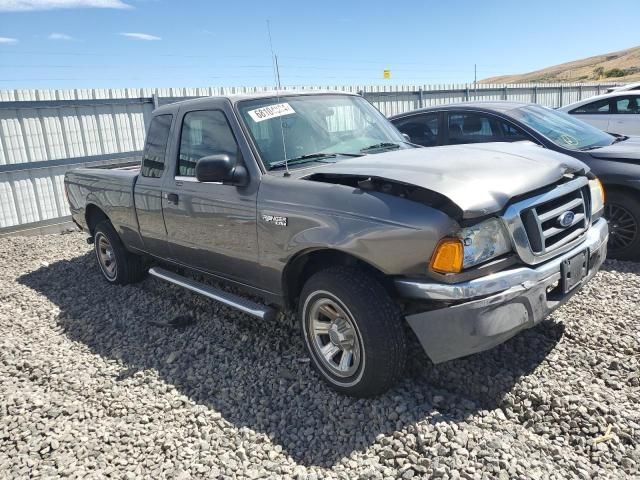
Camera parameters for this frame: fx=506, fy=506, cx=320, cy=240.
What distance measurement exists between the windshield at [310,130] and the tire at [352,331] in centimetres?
104

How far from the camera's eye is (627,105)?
9250 mm

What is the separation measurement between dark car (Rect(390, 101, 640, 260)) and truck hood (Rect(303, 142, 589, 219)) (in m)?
1.99

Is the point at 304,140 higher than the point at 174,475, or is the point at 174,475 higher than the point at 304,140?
the point at 304,140

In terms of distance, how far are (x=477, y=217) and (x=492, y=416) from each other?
3.84 feet

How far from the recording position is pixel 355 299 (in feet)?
Result: 9.57

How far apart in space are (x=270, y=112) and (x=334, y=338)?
1777 mm

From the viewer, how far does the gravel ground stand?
266 centimetres

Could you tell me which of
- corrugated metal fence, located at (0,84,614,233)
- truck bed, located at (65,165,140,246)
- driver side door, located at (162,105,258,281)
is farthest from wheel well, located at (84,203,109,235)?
corrugated metal fence, located at (0,84,614,233)

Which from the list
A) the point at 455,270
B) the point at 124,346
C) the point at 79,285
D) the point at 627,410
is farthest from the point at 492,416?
the point at 79,285

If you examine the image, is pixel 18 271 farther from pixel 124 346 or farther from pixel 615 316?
pixel 615 316

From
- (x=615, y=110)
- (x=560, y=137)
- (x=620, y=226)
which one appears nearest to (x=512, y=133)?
(x=560, y=137)

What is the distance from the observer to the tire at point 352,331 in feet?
9.45

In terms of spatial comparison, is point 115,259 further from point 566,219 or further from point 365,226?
point 566,219

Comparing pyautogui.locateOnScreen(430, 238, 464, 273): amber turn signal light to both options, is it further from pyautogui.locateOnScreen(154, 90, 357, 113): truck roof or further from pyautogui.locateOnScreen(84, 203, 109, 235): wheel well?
pyautogui.locateOnScreen(84, 203, 109, 235): wheel well
